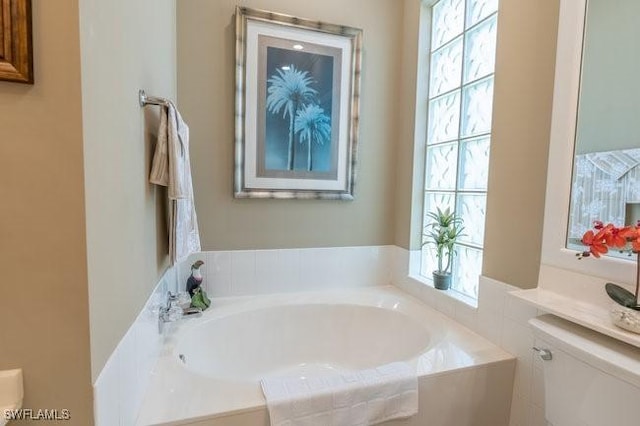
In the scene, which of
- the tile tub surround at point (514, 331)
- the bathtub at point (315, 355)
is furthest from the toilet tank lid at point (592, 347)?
the bathtub at point (315, 355)

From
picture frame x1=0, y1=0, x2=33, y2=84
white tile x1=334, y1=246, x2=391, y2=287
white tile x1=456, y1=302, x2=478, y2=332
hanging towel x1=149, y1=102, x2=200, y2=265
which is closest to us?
picture frame x1=0, y1=0, x2=33, y2=84

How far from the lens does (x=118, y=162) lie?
3.10ft

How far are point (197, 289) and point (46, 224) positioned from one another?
54.4 inches

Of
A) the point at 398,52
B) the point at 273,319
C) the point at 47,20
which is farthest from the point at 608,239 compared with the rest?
the point at 398,52

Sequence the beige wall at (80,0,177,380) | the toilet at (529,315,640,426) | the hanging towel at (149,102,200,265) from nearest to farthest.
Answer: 1. the beige wall at (80,0,177,380)
2. the toilet at (529,315,640,426)
3. the hanging towel at (149,102,200,265)

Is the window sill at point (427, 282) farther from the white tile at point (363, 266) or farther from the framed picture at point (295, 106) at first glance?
the framed picture at point (295, 106)

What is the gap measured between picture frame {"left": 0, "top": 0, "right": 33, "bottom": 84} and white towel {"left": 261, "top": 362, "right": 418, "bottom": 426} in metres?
1.17

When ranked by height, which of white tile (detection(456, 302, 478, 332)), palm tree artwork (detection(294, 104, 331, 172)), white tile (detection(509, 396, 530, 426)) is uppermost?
palm tree artwork (detection(294, 104, 331, 172))

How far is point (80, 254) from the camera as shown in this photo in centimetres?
72

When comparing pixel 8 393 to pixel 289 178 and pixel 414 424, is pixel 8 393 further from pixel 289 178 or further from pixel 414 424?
pixel 289 178

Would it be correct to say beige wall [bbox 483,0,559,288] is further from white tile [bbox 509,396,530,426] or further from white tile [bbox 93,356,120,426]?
white tile [bbox 93,356,120,426]

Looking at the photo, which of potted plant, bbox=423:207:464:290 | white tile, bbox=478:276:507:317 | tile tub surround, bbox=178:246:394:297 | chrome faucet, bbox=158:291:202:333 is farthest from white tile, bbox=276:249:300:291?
white tile, bbox=478:276:507:317

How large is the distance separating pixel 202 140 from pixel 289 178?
2.01ft

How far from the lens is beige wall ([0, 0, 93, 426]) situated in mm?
668
